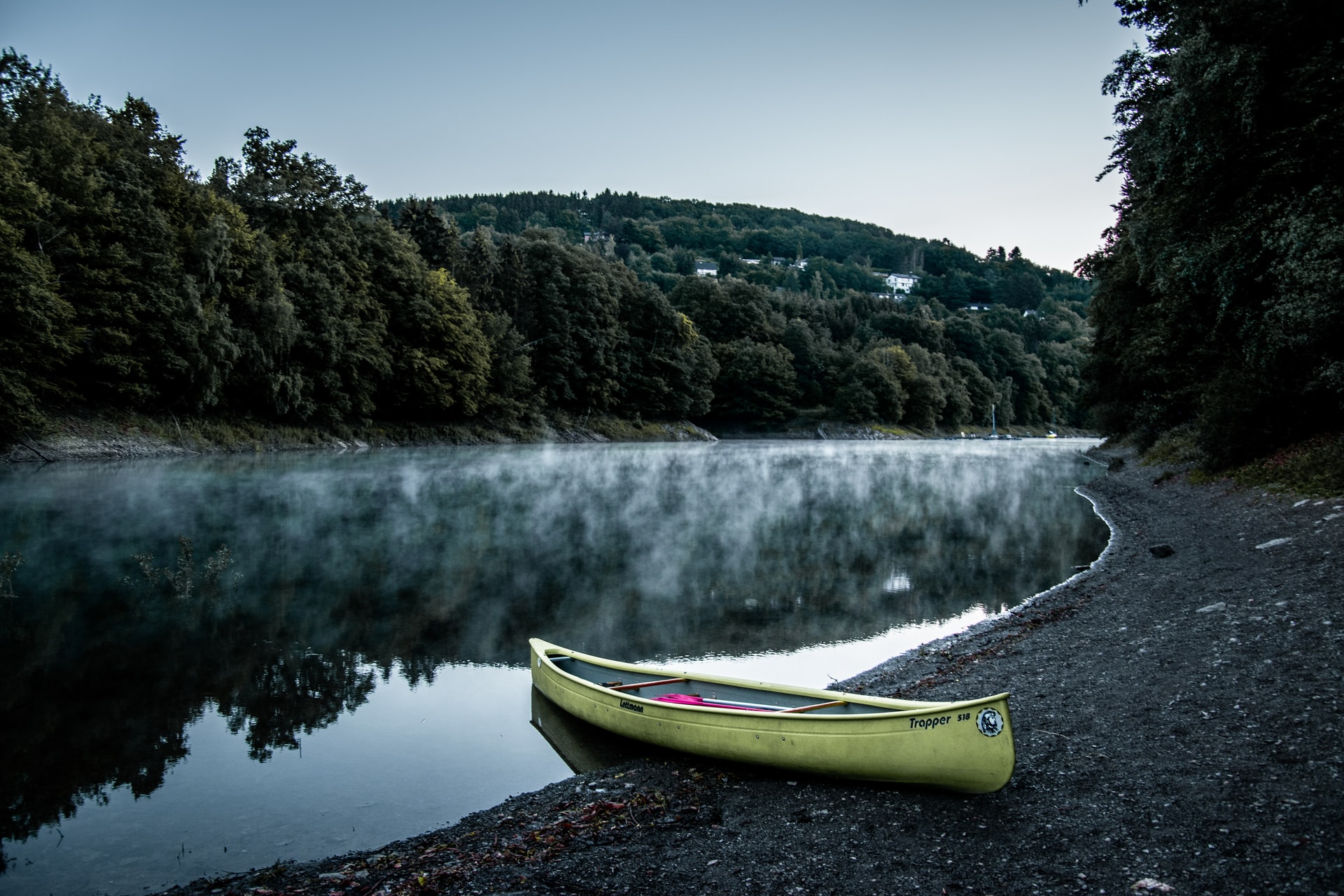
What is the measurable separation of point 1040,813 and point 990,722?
0.66m

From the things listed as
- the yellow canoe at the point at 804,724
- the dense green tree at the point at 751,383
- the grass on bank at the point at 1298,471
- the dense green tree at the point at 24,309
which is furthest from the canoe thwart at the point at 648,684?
the dense green tree at the point at 751,383

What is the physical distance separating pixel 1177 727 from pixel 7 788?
9.91 meters

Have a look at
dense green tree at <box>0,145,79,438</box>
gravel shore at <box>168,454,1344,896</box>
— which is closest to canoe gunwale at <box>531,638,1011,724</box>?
gravel shore at <box>168,454,1344,896</box>

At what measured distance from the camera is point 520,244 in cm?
9100

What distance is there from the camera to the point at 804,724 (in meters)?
6.75

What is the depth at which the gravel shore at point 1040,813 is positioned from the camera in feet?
16.4

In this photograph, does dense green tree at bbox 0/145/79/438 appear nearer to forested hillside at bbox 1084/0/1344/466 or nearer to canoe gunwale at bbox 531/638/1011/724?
canoe gunwale at bbox 531/638/1011/724

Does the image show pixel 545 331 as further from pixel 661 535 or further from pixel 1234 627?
pixel 1234 627

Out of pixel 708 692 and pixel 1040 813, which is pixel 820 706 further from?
pixel 1040 813

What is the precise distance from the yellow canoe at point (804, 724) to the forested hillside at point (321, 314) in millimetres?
40398

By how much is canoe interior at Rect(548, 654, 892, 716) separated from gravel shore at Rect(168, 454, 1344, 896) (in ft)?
2.09

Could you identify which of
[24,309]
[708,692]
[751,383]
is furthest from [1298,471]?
[751,383]

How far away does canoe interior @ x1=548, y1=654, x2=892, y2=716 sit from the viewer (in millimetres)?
7258

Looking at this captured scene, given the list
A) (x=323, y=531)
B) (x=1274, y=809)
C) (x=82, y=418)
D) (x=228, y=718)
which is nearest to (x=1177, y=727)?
(x=1274, y=809)
